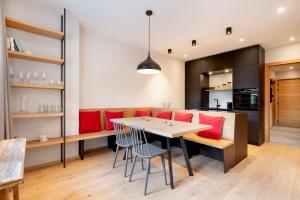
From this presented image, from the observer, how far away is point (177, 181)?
2270 mm

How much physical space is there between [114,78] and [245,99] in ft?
12.0

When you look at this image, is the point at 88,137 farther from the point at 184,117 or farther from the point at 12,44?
the point at 184,117

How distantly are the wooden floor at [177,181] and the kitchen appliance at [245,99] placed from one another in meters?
1.50

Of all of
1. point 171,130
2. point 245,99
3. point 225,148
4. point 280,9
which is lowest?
point 225,148

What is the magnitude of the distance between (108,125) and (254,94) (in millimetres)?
3858

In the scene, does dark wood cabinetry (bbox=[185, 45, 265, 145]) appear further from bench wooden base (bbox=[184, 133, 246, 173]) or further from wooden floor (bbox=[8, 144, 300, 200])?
bench wooden base (bbox=[184, 133, 246, 173])

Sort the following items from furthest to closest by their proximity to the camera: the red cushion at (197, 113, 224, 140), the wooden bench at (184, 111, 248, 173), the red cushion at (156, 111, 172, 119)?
1. the red cushion at (156, 111, 172, 119)
2. the red cushion at (197, 113, 224, 140)
3. the wooden bench at (184, 111, 248, 173)

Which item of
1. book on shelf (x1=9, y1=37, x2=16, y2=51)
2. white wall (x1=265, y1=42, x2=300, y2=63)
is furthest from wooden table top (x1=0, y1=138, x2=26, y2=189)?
white wall (x1=265, y1=42, x2=300, y2=63)

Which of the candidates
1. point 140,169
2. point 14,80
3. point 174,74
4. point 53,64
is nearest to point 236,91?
point 174,74

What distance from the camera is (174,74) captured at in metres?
5.56

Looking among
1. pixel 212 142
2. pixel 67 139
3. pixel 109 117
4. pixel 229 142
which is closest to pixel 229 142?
pixel 229 142

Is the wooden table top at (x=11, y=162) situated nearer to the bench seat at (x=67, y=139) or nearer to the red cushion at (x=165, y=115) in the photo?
the bench seat at (x=67, y=139)

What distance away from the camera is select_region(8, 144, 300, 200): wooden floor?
1.94 metres

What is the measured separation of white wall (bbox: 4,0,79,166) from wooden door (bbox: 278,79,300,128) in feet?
26.0
